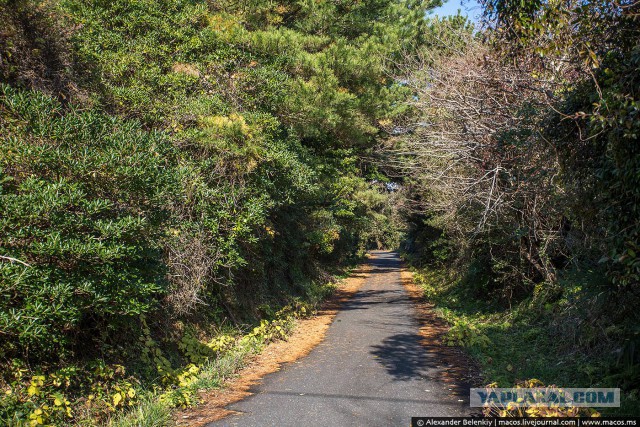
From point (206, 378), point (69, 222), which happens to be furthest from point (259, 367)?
point (69, 222)

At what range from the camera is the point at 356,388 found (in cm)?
723

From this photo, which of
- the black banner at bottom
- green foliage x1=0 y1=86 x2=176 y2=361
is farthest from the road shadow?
green foliage x1=0 y1=86 x2=176 y2=361

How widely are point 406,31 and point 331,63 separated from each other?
4.80 m

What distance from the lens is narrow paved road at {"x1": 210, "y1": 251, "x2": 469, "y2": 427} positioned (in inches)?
237

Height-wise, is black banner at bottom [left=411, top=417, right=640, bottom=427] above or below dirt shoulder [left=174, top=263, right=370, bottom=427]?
above

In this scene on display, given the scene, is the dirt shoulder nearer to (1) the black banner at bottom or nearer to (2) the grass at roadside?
(2) the grass at roadside

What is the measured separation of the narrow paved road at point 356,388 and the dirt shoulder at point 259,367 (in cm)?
23

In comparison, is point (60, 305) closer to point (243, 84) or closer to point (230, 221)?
point (230, 221)

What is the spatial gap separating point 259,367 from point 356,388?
2.53 m

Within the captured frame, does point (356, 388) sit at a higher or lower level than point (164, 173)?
lower

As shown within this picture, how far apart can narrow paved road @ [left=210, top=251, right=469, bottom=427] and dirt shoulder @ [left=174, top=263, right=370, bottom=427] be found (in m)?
0.23

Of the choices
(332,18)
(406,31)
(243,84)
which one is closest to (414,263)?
(406,31)

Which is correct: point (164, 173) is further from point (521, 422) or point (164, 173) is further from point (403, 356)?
point (403, 356)

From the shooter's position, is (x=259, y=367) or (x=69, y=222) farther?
(x=259, y=367)
